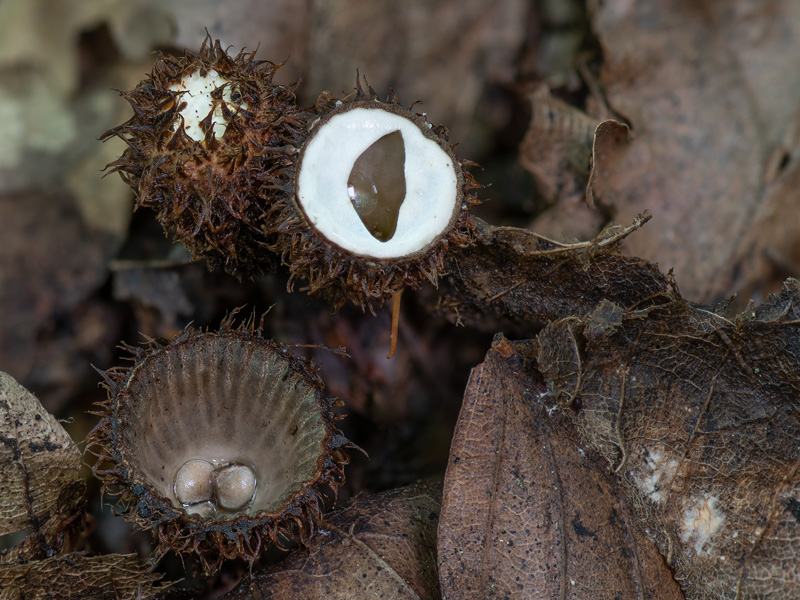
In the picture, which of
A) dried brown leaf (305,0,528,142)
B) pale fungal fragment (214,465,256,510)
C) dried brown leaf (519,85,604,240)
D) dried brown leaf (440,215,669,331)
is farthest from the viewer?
dried brown leaf (305,0,528,142)

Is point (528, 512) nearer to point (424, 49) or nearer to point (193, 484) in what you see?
point (193, 484)

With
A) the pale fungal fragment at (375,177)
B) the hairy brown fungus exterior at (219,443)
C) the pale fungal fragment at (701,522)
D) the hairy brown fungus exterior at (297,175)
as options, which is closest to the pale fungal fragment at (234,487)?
the hairy brown fungus exterior at (219,443)

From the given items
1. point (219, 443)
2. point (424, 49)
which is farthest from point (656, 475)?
point (424, 49)

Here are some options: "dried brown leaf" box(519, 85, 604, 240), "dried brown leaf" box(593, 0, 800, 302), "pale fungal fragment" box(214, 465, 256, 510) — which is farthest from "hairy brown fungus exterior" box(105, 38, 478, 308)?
"dried brown leaf" box(593, 0, 800, 302)

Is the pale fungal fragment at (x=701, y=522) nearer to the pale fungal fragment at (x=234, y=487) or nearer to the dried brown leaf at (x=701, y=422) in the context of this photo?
the dried brown leaf at (x=701, y=422)

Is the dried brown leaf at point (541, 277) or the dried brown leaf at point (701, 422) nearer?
the dried brown leaf at point (701, 422)

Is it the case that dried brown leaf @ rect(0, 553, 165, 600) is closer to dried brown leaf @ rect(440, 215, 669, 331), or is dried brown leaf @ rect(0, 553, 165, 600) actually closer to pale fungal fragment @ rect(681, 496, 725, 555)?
dried brown leaf @ rect(440, 215, 669, 331)

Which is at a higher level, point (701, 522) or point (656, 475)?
point (656, 475)
